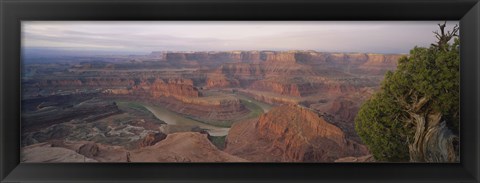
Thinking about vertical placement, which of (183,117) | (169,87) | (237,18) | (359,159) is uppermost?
(237,18)

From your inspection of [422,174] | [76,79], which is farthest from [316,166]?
[76,79]

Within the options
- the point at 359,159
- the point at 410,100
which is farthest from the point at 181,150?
the point at 410,100

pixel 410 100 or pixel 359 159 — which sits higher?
pixel 410 100

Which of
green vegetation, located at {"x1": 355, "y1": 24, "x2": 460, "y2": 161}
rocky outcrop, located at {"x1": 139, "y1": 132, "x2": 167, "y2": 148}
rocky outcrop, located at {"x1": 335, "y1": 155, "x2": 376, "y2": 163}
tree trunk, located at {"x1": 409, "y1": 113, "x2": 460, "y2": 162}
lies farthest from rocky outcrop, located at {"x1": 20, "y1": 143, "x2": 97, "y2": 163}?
tree trunk, located at {"x1": 409, "y1": 113, "x2": 460, "y2": 162}

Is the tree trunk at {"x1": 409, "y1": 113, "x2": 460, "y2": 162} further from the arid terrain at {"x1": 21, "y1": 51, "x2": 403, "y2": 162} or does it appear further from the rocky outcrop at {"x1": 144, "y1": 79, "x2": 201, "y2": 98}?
the rocky outcrop at {"x1": 144, "y1": 79, "x2": 201, "y2": 98}

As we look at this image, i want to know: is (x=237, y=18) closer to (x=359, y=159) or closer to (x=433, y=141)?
(x=359, y=159)

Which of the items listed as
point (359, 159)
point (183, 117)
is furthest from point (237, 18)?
point (359, 159)

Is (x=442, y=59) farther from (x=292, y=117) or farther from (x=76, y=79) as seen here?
(x=76, y=79)

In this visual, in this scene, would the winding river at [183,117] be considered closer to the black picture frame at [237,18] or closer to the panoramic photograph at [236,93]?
the panoramic photograph at [236,93]
